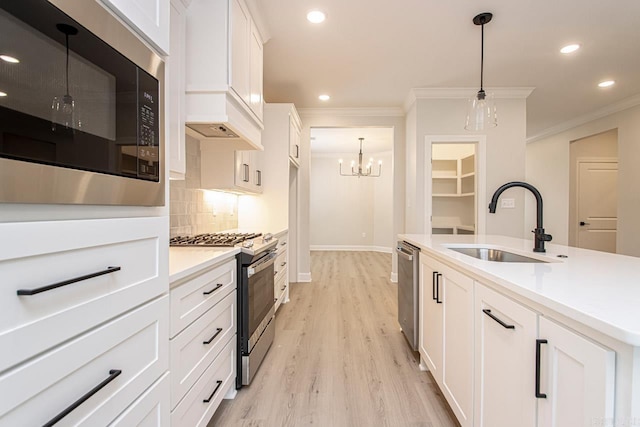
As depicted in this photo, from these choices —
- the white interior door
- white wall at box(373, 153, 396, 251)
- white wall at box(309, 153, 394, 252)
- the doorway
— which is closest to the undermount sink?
the doorway

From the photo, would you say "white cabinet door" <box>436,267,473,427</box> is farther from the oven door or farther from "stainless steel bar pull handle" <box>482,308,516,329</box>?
the oven door

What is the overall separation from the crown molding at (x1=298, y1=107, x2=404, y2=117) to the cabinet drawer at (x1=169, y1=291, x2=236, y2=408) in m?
3.56

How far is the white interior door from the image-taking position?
545 cm

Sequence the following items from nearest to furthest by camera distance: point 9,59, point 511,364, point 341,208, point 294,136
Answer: point 9,59, point 511,364, point 294,136, point 341,208

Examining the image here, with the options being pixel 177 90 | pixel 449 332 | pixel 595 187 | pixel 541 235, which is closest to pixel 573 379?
pixel 449 332

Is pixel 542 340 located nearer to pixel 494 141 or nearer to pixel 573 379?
pixel 573 379

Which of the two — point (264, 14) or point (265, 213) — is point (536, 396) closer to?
point (264, 14)

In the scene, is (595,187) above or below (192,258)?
above

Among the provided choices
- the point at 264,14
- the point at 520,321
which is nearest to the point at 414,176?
the point at 264,14

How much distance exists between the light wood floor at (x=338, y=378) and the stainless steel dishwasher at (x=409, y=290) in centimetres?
20

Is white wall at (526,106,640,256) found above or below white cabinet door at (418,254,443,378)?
above

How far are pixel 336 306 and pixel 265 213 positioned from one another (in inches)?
54.1

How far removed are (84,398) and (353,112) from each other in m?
4.56

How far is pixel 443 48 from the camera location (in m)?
2.88
